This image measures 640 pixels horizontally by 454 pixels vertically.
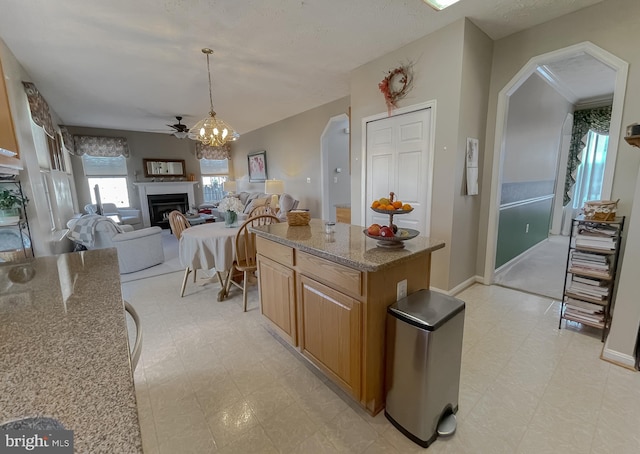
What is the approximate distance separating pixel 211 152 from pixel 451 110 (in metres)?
7.42

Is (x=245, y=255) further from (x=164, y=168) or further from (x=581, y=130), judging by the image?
(x=164, y=168)

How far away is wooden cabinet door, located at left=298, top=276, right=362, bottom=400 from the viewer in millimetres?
1448

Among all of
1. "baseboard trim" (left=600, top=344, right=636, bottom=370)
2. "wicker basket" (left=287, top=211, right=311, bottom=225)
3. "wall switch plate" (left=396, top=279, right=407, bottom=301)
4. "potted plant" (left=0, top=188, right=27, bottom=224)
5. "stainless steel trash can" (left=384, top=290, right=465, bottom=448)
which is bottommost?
"baseboard trim" (left=600, top=344, right=636, bottom=370)

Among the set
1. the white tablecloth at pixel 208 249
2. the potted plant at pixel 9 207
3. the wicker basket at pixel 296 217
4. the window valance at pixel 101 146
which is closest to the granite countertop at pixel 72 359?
the wicker basket at pixel 296 217

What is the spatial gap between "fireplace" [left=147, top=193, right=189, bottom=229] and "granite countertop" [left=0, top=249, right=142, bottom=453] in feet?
23.4

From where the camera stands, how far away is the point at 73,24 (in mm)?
2434

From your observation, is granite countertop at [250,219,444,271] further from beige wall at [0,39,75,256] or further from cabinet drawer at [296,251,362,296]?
beige wall at [0,39,75,256]

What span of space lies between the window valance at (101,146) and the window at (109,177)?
141mm

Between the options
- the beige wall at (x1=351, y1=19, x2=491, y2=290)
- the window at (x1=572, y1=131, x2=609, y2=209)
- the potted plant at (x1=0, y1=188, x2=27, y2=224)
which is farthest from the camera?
the window at (x1=572, y1=131, x2=609, y2=209)

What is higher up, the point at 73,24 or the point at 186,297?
the point at 73,24

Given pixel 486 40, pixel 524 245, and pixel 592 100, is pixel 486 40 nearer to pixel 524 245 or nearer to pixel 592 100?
pixel 524 245

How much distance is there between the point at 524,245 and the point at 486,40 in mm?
2953

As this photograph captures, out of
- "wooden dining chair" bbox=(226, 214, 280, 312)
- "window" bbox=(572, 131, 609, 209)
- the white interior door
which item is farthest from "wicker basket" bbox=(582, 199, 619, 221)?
"window" bbox=(572, 131, 609, 209)

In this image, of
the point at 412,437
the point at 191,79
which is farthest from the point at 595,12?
the point at 191,79
